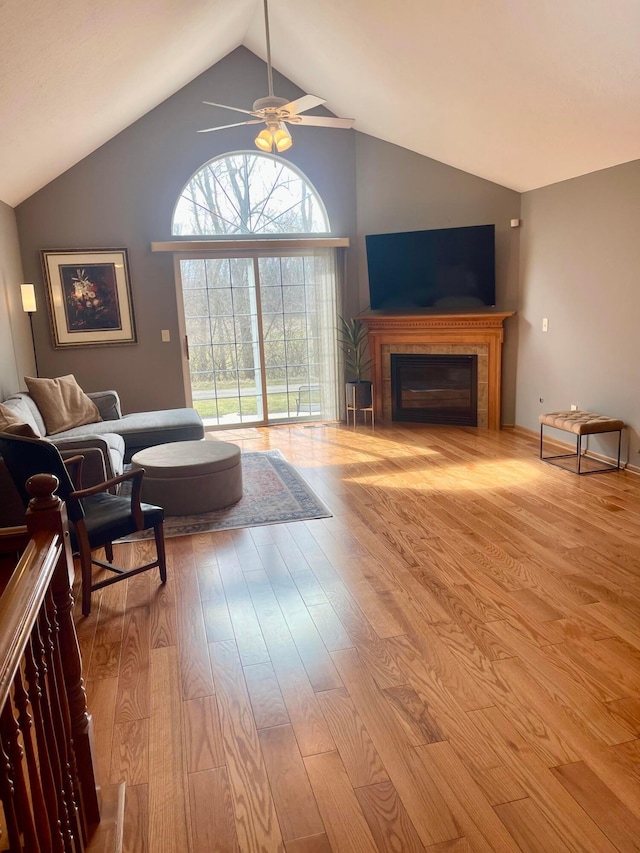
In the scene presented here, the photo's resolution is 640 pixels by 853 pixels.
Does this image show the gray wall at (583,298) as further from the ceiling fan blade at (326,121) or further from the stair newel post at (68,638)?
the stair newel post at (68,638)

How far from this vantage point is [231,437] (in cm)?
683

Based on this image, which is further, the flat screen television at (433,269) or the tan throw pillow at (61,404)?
the flat screen television at (433,269)

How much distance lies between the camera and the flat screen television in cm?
658

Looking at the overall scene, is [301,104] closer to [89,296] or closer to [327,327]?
[327,327]

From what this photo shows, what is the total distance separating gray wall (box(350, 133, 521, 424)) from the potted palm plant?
769mm

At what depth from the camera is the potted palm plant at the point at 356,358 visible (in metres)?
7.21

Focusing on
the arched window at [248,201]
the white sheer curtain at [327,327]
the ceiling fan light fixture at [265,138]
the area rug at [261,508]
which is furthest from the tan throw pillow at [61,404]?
the ceiling fan light fixture at [265,138]

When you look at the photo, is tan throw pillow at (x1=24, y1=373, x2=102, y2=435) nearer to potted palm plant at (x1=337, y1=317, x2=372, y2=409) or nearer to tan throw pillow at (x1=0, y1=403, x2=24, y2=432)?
tan throw pillow at (x1=0, y1=403, x2=24, y2=432)

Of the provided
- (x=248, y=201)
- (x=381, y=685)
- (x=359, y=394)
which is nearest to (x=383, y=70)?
A: (x=248, y=201)

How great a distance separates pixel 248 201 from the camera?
6988 mm

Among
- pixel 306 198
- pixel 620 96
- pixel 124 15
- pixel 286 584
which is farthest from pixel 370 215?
pixel 286 584

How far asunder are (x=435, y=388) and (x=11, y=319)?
15.0 feet

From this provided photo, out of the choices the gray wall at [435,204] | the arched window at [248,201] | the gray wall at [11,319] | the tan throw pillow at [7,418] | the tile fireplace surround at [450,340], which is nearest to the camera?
the tan throw pillow at [7,418]

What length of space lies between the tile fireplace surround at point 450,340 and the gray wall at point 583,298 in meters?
0.27
